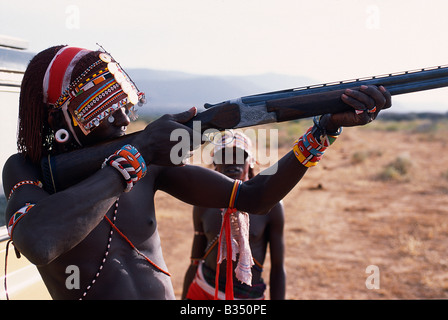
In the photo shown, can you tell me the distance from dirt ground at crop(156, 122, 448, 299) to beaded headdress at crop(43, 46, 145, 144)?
3.03m

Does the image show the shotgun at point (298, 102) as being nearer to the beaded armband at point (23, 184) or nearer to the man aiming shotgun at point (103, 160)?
the man aiming shotgun at point (103, 160)

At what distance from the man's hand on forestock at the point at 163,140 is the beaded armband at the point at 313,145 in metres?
0.63

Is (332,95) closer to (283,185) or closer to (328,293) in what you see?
(283,185)

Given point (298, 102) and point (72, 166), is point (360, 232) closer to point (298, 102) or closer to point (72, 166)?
point (298, 102)

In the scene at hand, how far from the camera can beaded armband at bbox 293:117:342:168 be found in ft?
8.68

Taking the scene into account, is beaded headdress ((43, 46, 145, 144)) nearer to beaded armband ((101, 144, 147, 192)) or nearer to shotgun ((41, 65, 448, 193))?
beaded armband ((101, 144, 147, 192))

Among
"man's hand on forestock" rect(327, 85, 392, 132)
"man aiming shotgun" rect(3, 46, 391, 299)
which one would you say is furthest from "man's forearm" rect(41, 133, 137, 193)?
"man's hand on forestock" rect(327, 85, 392, 132)

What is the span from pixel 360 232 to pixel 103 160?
34.9 ft

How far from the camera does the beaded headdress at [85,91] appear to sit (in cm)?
239

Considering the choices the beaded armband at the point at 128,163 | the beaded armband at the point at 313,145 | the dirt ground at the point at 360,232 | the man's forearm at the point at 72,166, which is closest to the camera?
the beaded armband at the point at 128,163

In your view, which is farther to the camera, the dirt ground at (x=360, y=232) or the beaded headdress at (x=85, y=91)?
the dirt ground at (x=360, y=232)

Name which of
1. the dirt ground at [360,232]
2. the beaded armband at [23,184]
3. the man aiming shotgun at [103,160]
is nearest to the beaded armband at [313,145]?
the man aiming shotgun at [103,160]

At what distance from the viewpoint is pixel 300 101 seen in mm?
2652

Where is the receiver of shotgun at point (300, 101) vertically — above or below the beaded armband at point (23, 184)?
above
